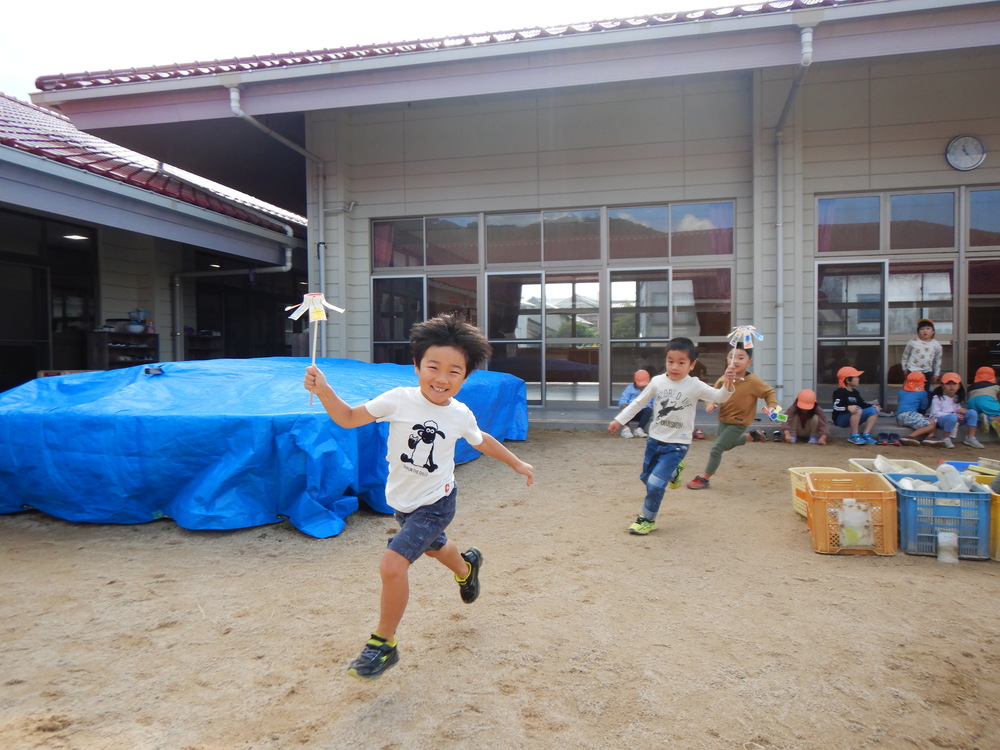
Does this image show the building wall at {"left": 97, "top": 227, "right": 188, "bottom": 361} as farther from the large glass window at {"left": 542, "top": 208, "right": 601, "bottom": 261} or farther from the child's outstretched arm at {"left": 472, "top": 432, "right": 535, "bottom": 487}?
the child's outstretched arm at {"left": 472, "top": 432, "right": 535, "bottom": 487}

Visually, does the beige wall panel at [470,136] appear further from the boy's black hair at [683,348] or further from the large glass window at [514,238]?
the boy's black hair at [683,348]

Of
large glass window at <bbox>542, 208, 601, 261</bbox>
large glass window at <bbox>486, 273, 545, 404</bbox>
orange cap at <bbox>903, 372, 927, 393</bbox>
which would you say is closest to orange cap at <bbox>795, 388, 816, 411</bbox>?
orange cap at <bbox>903, 372, 927, 393</bbox>

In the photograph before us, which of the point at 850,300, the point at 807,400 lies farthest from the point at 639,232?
the point at 807,400

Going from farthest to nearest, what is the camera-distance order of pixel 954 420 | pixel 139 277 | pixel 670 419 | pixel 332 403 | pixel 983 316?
1. pixel 139 277
2. pixel 983 316
3. pixel 954 420
4. pixel 670 419
5. pixel 332 403

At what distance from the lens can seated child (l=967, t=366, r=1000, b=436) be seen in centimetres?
713

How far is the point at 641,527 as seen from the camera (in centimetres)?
397

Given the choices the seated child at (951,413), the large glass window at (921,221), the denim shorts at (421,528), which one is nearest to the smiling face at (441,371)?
the denim shorts at (421,528)

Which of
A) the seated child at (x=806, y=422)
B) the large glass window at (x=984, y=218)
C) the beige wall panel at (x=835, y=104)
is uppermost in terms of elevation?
the beige wall panel at (x=835, y=104)

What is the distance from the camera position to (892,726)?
1.91m

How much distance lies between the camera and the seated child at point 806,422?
723 centimetres

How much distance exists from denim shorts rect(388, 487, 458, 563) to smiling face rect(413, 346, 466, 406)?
16.8 inches

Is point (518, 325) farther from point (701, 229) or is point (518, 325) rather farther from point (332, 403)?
point (332, 403)

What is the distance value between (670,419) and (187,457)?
10.7 feet

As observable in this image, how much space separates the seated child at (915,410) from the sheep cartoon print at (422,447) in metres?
6.94
